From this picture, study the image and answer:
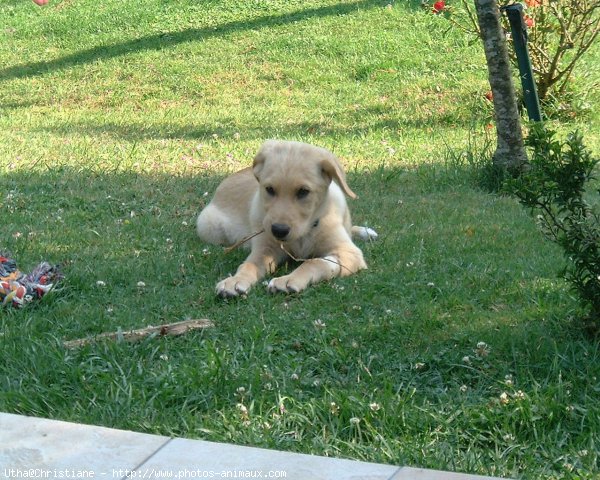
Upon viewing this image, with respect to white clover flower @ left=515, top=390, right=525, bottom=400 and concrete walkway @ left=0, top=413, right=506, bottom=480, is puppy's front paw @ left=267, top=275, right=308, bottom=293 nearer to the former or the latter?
white clover flower @ left=515, top=390, right=525, bottom=400

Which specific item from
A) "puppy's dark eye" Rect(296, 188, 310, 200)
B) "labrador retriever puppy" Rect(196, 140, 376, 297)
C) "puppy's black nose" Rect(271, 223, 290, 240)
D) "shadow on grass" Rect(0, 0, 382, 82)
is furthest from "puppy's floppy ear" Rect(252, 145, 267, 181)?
"shadow on grass" Rect(0, 0, 382, 82)

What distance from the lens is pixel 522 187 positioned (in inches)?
157

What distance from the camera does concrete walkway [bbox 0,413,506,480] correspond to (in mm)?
2807

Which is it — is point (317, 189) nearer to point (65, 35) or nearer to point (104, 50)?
point (104, 50)

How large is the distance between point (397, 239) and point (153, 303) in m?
1.82

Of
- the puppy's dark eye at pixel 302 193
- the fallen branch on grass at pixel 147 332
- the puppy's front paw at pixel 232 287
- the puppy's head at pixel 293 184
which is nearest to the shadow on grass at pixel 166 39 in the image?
the puppy's head at pixel 293 184

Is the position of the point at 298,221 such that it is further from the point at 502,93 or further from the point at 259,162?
the point at 502,93

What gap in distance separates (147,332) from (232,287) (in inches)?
28.5

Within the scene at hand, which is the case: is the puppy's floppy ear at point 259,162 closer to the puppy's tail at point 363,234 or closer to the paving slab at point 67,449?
the puppy's tail at point 363,234

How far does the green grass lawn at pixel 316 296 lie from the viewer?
343 cm

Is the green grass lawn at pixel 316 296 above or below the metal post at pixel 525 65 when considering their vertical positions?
below

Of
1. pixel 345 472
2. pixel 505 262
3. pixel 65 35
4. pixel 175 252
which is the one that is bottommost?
pixel 65 35

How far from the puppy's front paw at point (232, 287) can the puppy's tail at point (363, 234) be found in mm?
1238

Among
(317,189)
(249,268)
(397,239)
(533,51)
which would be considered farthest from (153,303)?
(533,51)
